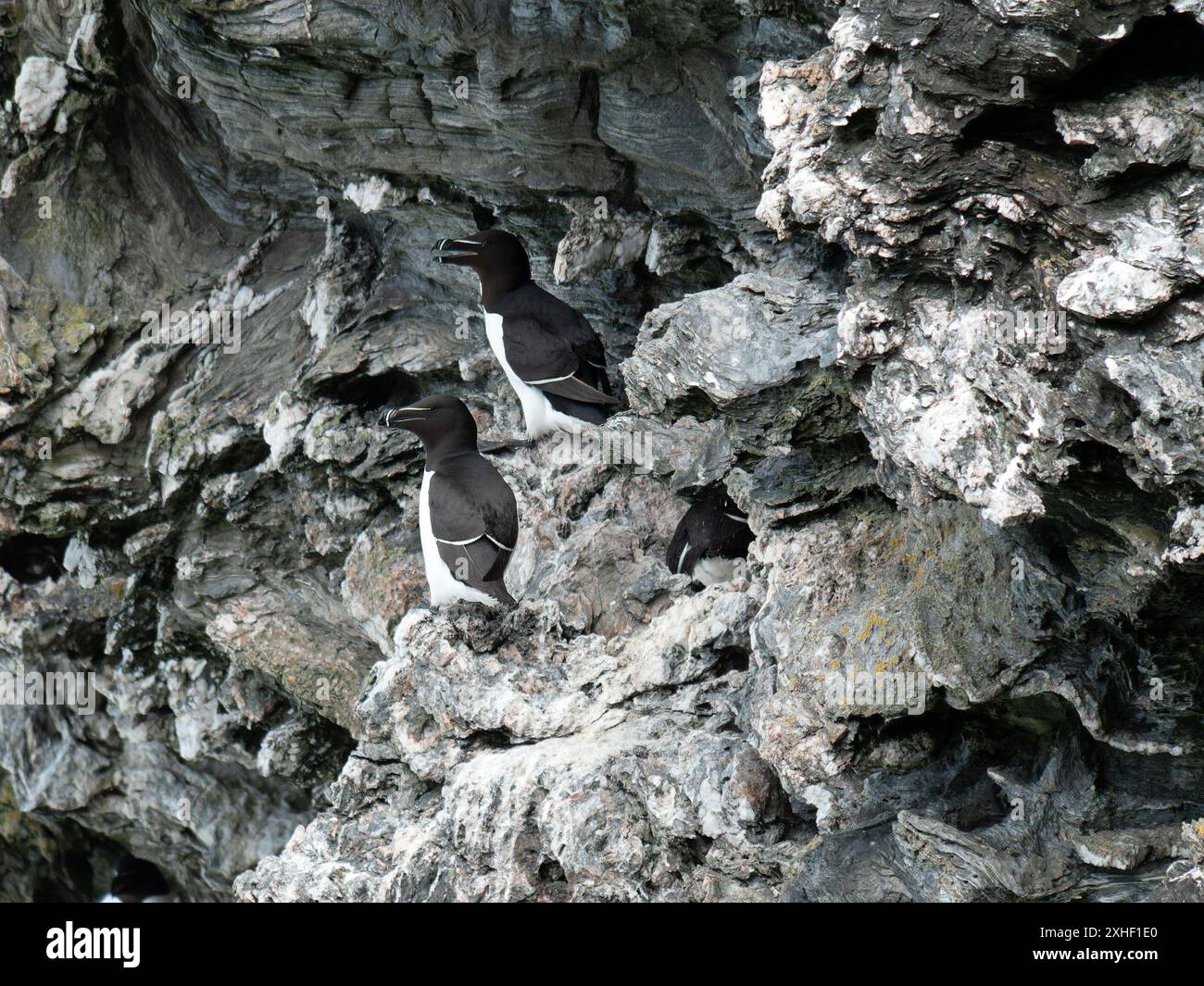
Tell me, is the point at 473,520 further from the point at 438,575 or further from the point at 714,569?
the point at 714,569

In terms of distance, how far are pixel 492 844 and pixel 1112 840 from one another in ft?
9.04

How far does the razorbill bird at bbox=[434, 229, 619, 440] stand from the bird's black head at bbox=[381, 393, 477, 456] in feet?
2.13

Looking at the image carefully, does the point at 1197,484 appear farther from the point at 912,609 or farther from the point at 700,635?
the point at 700,635

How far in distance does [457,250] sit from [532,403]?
1.09 metres

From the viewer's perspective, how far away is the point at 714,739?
630cm

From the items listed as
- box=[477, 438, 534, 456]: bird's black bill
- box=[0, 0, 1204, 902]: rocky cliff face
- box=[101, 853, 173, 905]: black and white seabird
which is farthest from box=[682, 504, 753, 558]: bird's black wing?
box=[101, 853, 173, 905]: black and white seabird

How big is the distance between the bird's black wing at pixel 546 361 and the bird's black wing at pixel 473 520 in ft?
2.74

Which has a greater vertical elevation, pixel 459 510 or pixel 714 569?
pixel 459 510

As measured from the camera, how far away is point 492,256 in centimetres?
868

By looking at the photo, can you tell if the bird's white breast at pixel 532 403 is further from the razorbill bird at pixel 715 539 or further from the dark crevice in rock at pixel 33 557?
the dark crevice in rock at pixel 33 557

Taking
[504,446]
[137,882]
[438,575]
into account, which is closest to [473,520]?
[438,575]

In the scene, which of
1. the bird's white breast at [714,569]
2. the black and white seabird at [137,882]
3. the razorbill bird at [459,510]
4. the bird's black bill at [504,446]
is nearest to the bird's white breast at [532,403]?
the bird's black bill at [504,446]

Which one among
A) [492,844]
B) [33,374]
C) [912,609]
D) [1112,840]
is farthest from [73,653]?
[1112,840]

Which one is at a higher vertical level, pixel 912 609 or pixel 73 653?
pixel 912 609
